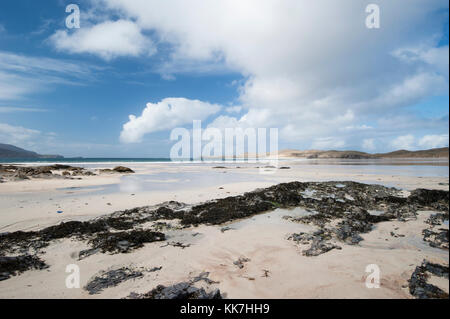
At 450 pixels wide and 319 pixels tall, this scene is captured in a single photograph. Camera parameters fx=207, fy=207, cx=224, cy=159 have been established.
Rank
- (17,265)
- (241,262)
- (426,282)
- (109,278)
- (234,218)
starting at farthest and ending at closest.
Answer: (234,218)
(241,262)
(17,265)
(109,278)
(426,282)

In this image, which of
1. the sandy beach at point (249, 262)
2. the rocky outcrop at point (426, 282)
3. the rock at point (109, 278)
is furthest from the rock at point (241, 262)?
the rocky outcrop at point (426, 282)

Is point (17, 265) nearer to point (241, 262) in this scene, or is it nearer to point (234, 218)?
point (241, 262)

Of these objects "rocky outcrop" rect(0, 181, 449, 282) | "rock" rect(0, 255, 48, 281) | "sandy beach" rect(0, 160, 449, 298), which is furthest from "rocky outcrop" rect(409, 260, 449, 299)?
"rock" rect(0, 255, 48, 281)

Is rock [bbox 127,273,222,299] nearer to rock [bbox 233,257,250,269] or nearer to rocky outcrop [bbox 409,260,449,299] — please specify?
rock [bbox 233,257,250,269]

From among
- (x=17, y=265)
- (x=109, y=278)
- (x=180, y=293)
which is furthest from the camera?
(x=17, y=265)

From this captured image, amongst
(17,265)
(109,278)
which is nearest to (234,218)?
(109,278)

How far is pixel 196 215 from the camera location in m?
8.45

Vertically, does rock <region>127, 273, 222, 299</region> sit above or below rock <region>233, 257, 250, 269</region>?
above
